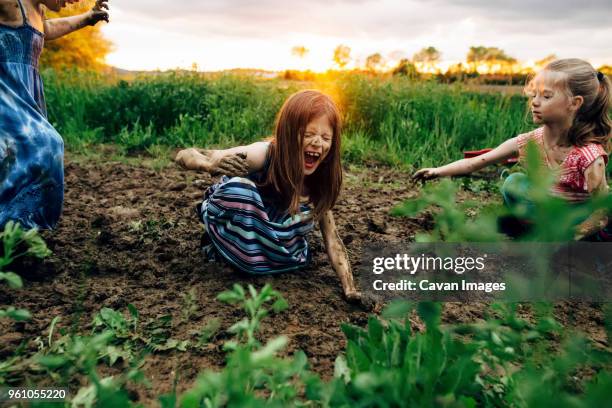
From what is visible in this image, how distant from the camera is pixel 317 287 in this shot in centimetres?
224

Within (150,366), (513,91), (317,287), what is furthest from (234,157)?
(513,91)

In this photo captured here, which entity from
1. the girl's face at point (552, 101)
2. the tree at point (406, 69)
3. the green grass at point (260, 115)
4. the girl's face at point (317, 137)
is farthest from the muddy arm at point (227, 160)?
the tree at point (406, 69)

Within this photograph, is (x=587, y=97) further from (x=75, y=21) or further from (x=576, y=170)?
(x=75, y=21)

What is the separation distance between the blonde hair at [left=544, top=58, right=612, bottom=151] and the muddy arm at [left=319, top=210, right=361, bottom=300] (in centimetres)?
129

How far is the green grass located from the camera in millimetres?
4879

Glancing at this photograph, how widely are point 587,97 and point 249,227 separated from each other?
5.72 ft

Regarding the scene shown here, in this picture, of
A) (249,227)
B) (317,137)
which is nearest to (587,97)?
(317,137)

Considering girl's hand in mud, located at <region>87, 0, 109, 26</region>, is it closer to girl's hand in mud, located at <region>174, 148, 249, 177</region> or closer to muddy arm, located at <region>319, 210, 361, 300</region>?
girl's hand in mud, located at <region>174, 148, 249, 177</region>

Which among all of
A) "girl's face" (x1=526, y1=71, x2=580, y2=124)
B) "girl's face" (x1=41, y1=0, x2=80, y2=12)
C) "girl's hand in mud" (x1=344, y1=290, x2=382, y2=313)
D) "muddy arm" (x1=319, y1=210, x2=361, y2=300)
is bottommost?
"girl's hand in mud" (x1=344, y1=290, x2=382, y2=313)

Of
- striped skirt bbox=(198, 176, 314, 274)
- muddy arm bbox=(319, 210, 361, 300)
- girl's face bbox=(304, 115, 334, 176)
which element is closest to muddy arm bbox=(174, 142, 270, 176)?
striped skirt bbox=(198, 176, 314, 274)

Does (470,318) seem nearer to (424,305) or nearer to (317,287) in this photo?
(317,287)

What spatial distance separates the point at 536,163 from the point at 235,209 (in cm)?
167

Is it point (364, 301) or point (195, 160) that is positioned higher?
point (195, 160)

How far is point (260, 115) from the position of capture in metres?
5.42
